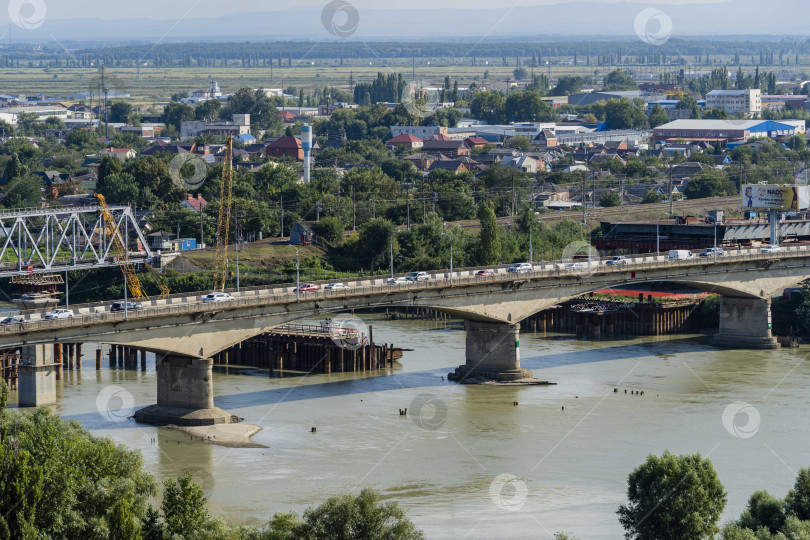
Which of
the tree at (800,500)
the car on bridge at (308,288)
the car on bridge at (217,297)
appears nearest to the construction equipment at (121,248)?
the car on bridge at (308,288)

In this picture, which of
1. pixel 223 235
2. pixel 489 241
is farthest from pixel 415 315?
pixel 223 235

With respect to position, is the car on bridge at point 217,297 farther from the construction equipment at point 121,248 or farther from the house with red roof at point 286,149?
the house with red roof at point 286,149

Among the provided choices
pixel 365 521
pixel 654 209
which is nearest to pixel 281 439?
pixel 365 521

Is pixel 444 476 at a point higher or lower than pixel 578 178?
lower

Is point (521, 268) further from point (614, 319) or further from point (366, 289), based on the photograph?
point (614, 319)

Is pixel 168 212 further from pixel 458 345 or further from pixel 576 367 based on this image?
pixel 576 367

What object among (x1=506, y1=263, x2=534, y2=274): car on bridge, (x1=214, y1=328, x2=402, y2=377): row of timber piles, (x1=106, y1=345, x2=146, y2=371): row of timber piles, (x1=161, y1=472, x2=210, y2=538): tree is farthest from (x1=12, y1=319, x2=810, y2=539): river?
(x1=161, y1=472, x2=210, y2=538): tree

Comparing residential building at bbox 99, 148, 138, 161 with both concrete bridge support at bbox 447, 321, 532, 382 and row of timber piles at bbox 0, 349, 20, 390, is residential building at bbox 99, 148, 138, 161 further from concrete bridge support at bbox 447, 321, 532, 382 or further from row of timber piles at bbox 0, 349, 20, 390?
concrete bridge support at bbox 447, 321, 532, 382
